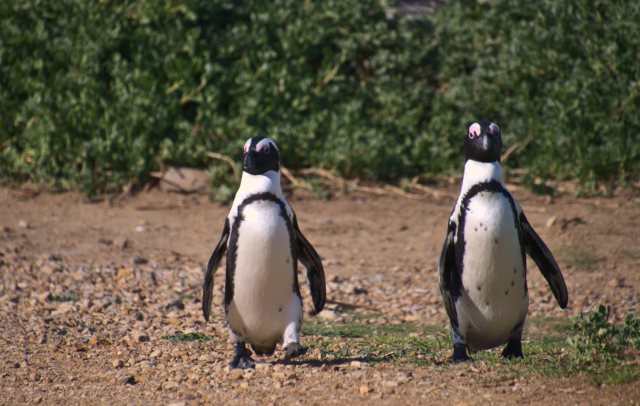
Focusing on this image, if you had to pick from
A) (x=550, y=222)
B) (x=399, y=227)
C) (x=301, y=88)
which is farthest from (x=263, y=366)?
(x=301, y=88)

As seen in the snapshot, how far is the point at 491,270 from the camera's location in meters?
3.02

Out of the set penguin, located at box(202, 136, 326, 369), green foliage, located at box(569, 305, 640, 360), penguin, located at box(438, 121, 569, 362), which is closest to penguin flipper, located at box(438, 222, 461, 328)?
penguin, located at box(438, 121, 569, 362)

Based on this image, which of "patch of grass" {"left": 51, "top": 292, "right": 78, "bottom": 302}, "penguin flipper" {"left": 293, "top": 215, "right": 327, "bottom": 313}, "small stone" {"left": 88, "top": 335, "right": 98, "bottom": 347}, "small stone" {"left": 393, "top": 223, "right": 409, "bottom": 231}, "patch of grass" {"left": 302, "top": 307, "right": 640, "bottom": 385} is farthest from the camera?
"small stone" {"left": 393, "top": 223, "right": 409, "bottom": 231}

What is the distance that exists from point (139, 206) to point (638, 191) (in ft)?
18.8

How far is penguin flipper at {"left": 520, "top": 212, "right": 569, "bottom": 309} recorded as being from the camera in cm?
→ 317

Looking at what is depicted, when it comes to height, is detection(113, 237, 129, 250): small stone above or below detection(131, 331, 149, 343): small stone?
below

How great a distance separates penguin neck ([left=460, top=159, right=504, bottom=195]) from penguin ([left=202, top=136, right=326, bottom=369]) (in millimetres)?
938

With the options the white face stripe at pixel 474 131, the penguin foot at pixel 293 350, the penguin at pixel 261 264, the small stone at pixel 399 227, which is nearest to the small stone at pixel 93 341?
the penguin at pixel 261 264

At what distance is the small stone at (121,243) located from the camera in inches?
222

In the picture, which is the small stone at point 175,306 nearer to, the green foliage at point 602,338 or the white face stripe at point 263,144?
the white face stripe at point 263,144

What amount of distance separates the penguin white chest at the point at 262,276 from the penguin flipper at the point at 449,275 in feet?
2.55

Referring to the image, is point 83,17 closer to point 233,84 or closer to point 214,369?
point 233,84

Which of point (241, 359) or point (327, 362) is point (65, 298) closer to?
point (241, 359)

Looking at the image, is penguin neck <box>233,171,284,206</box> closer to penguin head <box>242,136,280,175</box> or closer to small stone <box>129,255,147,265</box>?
penguin head <box>242,136,280,175</box>
